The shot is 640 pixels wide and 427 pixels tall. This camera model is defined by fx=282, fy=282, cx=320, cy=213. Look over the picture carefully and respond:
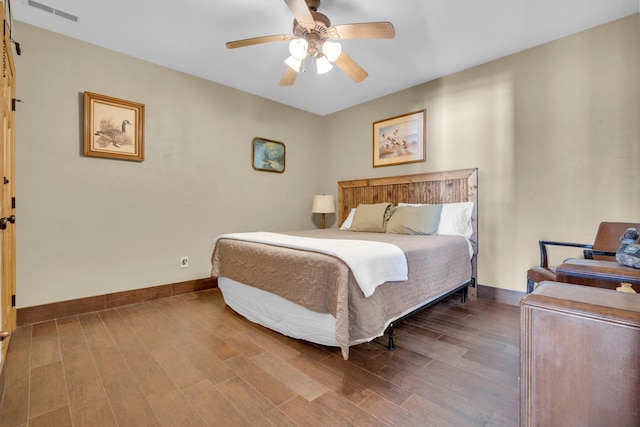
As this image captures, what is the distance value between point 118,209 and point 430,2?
3402 millimetres

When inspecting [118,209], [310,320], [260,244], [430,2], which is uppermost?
[430,2]

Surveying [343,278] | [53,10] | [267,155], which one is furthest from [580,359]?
[267,155]

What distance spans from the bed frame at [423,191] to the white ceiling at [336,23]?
125 cm

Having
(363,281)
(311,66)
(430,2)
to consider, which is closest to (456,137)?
(430,2)

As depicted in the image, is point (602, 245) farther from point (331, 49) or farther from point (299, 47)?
point (299, 47)

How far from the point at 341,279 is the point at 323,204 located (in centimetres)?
285

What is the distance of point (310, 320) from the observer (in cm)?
194

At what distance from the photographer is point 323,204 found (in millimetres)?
4469

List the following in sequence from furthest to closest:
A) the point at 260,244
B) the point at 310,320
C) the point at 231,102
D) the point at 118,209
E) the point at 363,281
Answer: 1. the point at 231,102
2. the point at 118,209
3. the point at 260,244
4. the point at 310,320
5. the point at 363,281

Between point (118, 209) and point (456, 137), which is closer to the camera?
point (118, 209)

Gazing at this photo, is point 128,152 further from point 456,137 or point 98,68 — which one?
point 456,137

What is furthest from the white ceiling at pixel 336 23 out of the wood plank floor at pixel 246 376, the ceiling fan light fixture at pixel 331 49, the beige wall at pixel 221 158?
the wood plank floor at pixel 246 376

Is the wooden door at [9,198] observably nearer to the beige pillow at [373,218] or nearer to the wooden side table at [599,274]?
the beige pillow at [373,218]

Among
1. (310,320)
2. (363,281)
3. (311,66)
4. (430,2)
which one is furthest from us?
(311,66)
